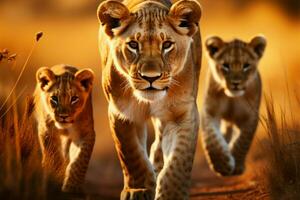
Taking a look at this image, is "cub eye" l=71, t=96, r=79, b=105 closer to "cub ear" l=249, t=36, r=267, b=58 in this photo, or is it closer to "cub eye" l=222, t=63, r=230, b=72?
"cub eye" l=222, t=63, r=230, b=72

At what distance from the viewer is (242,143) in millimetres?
11336

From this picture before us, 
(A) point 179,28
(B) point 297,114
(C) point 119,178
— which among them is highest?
(A) point 179,28

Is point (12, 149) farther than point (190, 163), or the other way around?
point (190, 163)

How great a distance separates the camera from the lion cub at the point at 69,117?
9094 mm

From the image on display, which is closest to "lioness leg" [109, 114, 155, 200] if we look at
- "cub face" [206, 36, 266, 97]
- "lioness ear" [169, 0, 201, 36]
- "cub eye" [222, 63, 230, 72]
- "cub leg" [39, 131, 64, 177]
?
"cub leg" [39, 131, 64, 177]

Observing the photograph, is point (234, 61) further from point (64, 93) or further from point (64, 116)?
point (64, 116)

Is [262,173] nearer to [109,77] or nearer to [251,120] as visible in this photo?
[109,77]

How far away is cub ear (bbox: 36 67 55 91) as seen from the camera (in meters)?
9.47

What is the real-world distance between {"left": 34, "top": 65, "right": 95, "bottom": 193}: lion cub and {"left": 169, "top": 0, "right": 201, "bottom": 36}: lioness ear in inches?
67.3

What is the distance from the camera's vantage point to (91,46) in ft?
59.8

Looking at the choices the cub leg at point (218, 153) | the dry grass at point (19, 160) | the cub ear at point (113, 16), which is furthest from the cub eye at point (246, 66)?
the dry grass at point (19, 160)

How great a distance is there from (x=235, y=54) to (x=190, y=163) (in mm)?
4081

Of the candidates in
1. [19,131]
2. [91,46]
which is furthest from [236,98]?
[91,46]

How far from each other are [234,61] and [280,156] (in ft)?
13.1
